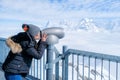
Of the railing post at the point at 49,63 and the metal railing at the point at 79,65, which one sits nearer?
the metal railing at the point at 79,65

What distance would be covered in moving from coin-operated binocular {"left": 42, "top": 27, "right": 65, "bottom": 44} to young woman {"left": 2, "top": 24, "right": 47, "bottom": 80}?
56cm

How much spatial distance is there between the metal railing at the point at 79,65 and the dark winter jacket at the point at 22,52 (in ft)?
3.06

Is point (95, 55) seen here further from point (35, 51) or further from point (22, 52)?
point (22, 52)

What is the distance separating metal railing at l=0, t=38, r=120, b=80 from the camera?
4.98 meters

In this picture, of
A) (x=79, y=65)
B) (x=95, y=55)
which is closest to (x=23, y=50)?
(x=95, y=55)

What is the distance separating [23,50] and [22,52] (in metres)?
0.04

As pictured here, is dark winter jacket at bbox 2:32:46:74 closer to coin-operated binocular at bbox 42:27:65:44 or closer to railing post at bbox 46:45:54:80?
coin-operated binocular at bbox 42:27:65:44

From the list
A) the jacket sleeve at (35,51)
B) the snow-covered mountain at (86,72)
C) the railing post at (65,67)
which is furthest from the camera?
the railing post at (65,67)

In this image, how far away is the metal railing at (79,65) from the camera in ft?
16.3

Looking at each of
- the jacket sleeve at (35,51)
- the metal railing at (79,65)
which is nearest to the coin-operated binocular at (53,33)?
the metal railing at (79,65)

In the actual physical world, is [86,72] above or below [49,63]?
below

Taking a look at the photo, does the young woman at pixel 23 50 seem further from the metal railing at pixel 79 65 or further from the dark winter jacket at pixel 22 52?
the metal railing at pixel 79 65

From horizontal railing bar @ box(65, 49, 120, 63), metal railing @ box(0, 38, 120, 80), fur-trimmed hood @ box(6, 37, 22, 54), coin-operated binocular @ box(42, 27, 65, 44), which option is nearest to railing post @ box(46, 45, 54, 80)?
metal railing @ box(0, 38, 120, 80)

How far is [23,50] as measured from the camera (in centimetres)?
472
